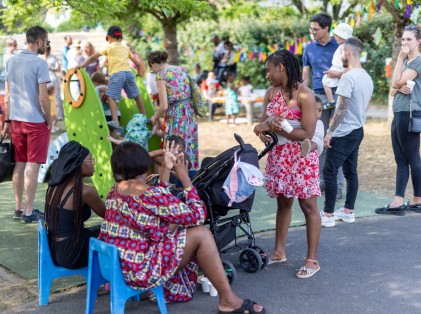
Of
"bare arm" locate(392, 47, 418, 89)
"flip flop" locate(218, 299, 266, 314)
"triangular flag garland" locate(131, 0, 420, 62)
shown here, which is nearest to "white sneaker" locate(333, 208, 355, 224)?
"bare arm" locate(392, 47, 418, 89)

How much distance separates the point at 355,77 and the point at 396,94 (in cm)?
90

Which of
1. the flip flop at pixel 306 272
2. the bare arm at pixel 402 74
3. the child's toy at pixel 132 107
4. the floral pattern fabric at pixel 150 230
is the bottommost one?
the flip flop at pixel 306 272

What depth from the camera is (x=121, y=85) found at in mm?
8016

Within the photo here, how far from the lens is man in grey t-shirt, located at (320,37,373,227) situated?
633cm

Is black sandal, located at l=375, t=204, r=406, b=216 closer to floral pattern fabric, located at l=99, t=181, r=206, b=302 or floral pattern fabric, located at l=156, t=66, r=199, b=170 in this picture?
floral pattern fabric, located at l=156, t=66, r=199, b=170

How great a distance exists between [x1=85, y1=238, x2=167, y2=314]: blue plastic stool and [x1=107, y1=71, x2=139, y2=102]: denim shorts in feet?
12.5

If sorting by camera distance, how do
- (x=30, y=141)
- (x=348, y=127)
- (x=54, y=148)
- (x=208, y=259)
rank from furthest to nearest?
(x=54, y=148), (x=30, y=141), (x=348, y=127), (x=208, y=259)

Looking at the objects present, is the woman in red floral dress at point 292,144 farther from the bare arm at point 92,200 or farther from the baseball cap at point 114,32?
the baseball cap at point 114,32

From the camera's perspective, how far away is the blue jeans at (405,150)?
696cm

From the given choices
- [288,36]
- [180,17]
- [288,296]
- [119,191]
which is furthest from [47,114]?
[288,36]

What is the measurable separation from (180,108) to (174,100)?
0.11 metres

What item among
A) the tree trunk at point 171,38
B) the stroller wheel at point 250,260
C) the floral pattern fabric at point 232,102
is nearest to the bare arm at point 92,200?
the stroller wheel at point 250,260

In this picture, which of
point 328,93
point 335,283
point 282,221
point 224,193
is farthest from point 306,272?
point 328,93

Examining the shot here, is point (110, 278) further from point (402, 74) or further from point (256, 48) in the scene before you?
point (256, 48)
